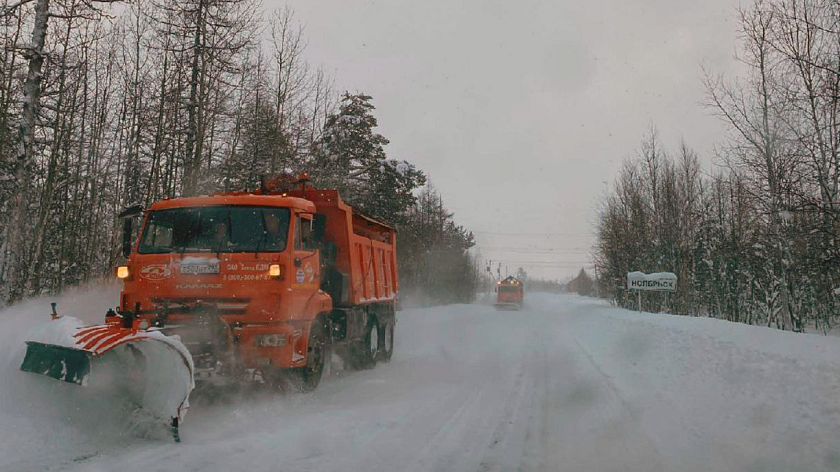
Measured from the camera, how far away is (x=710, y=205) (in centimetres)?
4078

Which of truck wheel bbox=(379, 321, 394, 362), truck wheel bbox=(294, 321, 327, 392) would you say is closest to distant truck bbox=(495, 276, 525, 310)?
truck wheel bbox=(379, 321, 394, 362)

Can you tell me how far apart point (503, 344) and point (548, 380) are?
6889 millimetres

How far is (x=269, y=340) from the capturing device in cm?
691

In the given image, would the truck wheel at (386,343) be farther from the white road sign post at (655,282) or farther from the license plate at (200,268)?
the white road sign post at (655,282)

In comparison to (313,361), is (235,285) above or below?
above

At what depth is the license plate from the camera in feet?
23.0

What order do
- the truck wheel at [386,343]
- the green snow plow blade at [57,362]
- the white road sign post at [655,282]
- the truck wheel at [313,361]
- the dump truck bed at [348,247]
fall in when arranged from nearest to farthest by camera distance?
the green snow plow blade at [57,362] → the truck wheel at [313,361] → the dump truck bed at [348,247] → the truck wheel at [386,343] → the white road sign post at [655,282]

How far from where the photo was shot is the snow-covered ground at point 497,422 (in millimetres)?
4703

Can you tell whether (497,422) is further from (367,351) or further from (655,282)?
(655,282)

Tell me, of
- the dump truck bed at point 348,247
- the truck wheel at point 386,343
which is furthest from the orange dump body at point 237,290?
the truck wheel at point 386,343

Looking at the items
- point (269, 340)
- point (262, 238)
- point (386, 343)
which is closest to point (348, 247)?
→ point (262, 238)

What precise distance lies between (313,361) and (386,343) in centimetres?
448

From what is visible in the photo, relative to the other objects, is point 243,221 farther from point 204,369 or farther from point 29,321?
point 29,321

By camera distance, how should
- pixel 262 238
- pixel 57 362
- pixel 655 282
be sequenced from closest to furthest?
pixel 57 362 < pixel 262 238 < pixel 655 282
